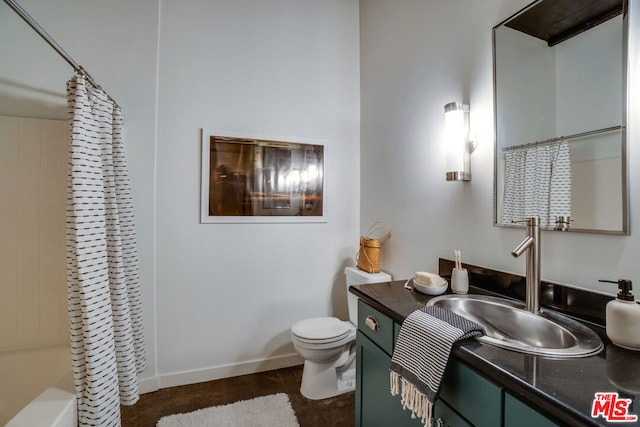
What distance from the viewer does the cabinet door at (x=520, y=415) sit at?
2.06 ft

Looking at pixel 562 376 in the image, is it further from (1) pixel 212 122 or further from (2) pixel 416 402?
(1) pixel 212 122

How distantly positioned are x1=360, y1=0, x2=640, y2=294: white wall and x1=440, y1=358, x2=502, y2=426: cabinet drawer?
0.61 metres

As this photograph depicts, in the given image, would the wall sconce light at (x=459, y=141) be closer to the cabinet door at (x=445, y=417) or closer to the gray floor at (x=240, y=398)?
the cabinet door at (x=445, y=417)

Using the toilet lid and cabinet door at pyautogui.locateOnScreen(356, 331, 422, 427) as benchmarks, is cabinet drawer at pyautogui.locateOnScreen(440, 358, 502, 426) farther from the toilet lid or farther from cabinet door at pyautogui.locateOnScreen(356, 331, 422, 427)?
the toilet lid

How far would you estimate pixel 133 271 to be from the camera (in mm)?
1756

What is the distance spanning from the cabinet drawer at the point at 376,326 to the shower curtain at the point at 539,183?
2.36ft

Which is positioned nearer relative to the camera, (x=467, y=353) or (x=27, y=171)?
(x=467, y=353)

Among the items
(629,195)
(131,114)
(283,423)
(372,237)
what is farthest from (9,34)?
(629,195)

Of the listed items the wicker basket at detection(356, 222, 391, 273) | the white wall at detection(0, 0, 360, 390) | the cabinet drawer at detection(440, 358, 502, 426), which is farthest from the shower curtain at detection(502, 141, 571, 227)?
the white wall at detection(0, 0, 360, 390)

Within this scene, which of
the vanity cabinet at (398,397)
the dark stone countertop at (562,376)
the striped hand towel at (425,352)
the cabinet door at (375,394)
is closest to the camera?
the dark stone countertop at (562,376)

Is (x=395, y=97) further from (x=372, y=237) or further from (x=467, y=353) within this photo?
(x=467, y=353)

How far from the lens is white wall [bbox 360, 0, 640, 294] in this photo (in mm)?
1072

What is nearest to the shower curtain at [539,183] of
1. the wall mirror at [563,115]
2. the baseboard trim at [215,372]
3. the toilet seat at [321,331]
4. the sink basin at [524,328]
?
the wall mirror at [563,115]

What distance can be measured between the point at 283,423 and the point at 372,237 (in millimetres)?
1404
